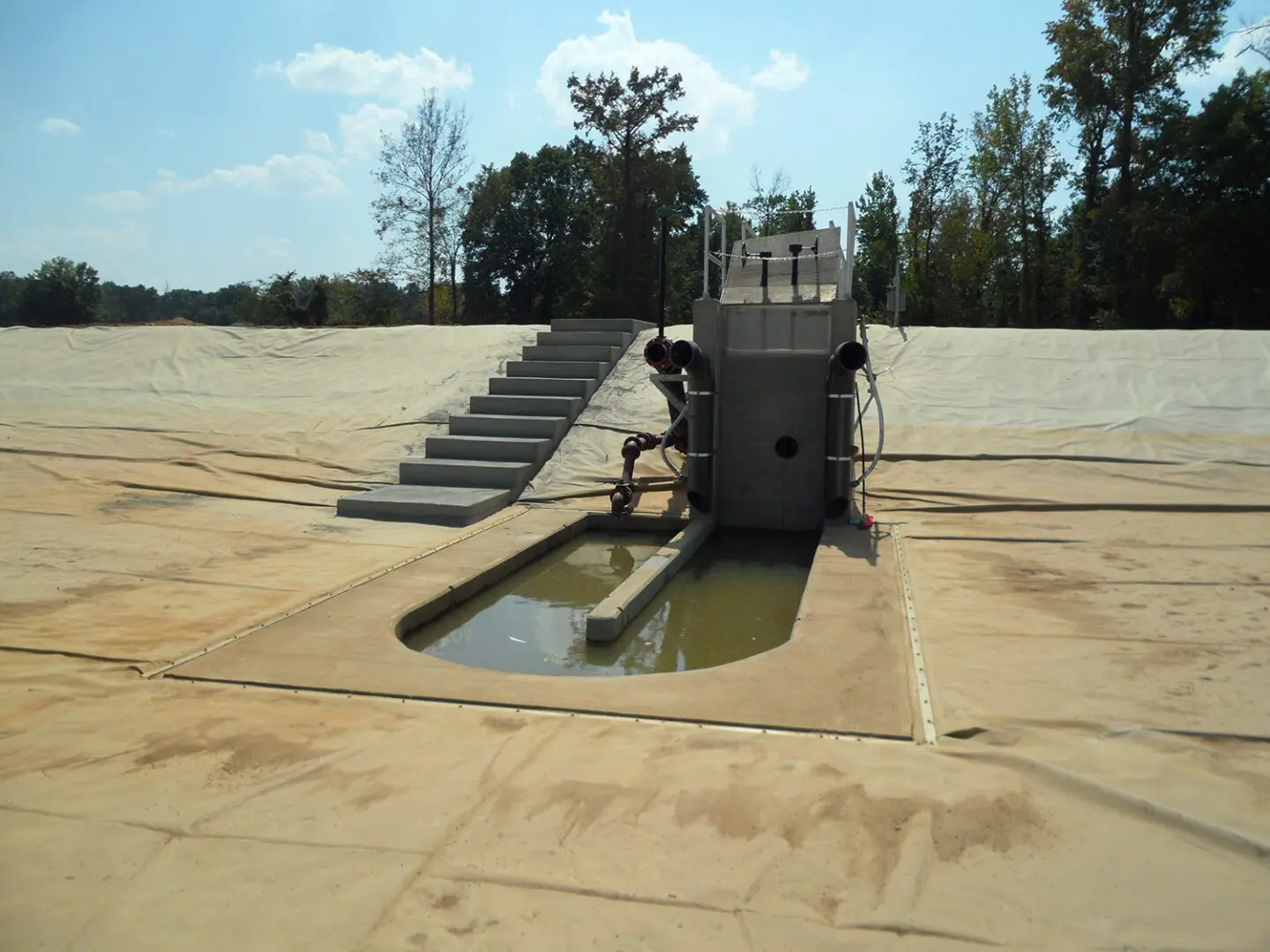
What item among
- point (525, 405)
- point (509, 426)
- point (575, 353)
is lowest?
point (509, 426)

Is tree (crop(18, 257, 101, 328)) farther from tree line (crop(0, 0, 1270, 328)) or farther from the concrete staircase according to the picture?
the concrete staircase

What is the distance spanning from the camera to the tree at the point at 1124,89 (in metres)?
22.6

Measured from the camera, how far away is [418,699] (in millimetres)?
3719

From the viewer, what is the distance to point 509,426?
9875 mm

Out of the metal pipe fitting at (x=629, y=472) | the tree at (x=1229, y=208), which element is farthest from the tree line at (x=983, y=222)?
the metal pipe fitting at (x=629, y=472)

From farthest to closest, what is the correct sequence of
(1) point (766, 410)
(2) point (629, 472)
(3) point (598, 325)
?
(3) point (598, 325) < (2) point (629, 472) < (1) point (766, 410)

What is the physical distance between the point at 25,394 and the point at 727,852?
525 inches

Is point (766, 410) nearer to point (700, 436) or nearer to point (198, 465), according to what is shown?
point (700, 436)

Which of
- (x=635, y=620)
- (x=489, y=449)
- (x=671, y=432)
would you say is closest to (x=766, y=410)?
(x=671, y=432)

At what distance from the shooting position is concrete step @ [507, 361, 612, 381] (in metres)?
11.1

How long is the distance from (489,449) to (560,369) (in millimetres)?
2180

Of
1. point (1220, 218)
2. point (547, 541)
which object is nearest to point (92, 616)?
point (547, 541)

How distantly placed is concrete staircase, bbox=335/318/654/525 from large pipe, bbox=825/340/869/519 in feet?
9.91

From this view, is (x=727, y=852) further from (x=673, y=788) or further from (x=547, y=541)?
(x=547, y=541)
